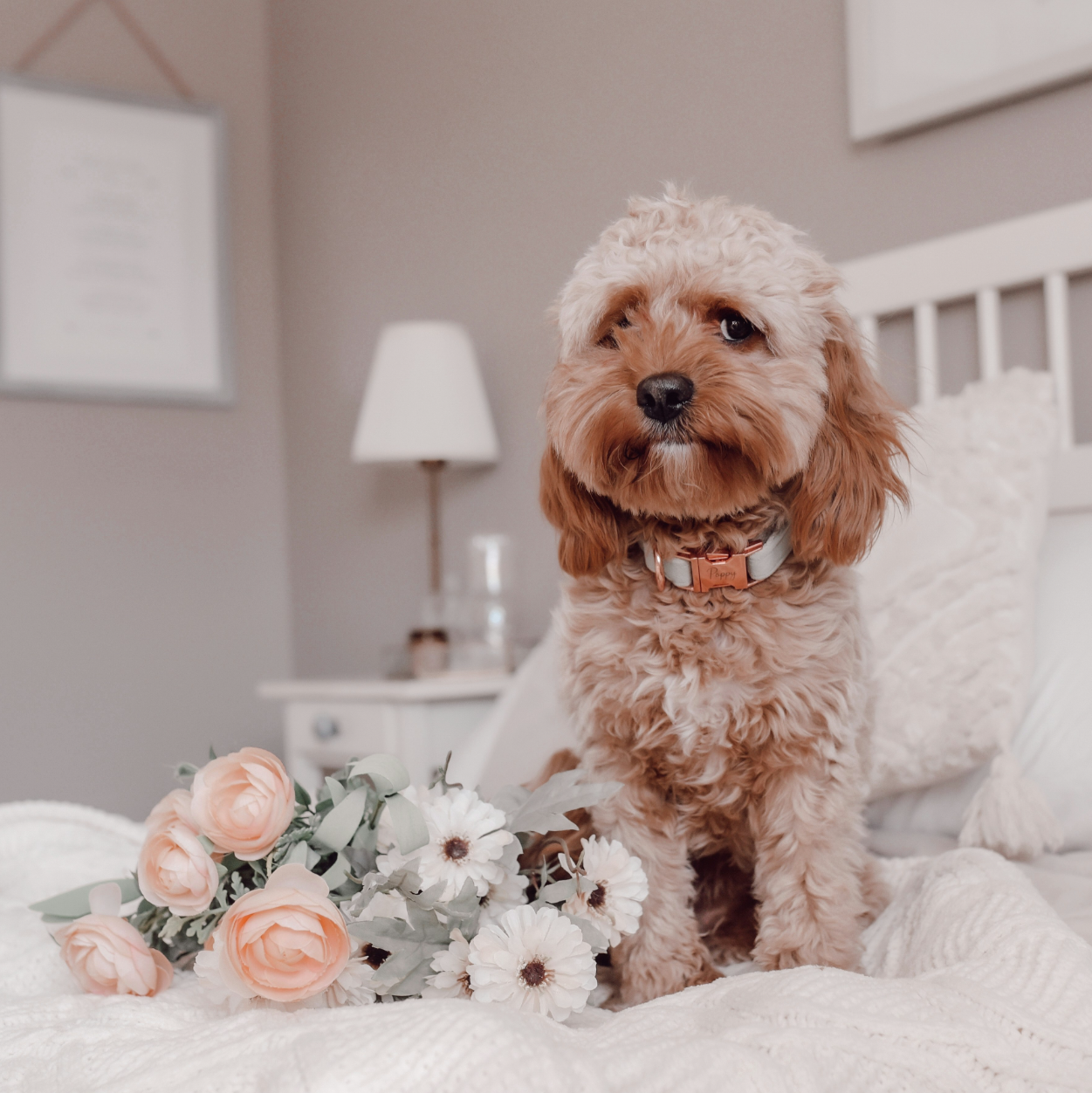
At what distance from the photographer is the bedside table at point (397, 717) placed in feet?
7.55

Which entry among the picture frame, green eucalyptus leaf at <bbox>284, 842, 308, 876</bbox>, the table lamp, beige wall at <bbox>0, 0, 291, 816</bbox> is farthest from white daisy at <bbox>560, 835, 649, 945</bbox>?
beige wall at <bbox>0, 0, 291, 816</bbox>

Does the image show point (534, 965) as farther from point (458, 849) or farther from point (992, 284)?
point (992, 284)

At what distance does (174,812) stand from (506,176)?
7.28 ft

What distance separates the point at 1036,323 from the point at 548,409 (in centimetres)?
109

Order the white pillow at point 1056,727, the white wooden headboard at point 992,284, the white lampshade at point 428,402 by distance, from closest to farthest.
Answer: the white pillow at point 1056,727
the white wooden headboard at point 992,284
the white lampshade at point 428,402

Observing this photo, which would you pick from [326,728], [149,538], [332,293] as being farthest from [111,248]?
[326,728]

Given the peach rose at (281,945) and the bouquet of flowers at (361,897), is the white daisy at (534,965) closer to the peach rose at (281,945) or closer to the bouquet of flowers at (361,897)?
the bouquet of flowers at (361,897)

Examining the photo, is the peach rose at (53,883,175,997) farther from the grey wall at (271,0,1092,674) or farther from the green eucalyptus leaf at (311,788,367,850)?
the grey wall at (271,0,1092,674)

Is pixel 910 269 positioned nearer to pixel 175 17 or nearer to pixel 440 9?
pixel 440 9

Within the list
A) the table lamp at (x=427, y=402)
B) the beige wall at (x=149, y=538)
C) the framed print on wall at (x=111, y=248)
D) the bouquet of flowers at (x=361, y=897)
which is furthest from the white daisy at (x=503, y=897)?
the framed print on wall at (x=111, y=248)

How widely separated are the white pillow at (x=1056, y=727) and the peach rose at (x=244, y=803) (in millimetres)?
904

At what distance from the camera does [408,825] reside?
869mm

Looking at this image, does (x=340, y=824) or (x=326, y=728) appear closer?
(x=340, y=824)

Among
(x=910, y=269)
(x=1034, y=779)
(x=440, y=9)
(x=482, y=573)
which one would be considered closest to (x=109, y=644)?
(x=482, y=573)
